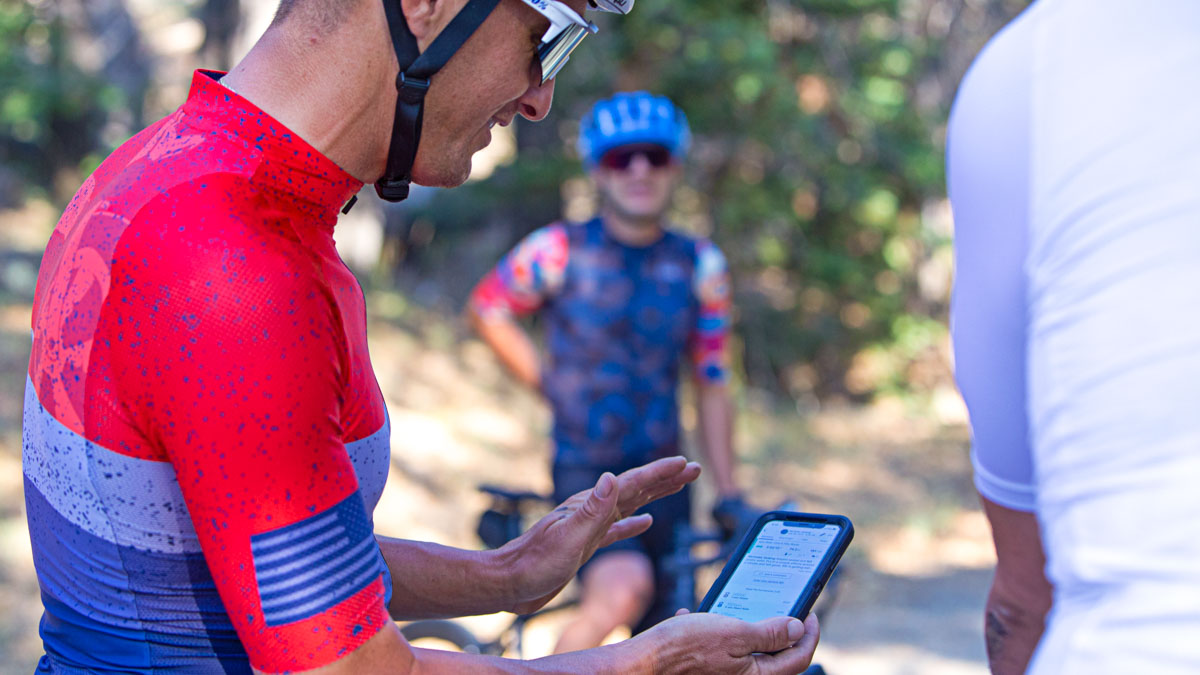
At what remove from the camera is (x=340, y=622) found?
134cm

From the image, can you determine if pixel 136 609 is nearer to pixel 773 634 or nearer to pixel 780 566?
pixel 773 634

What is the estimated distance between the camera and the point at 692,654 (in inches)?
64.2

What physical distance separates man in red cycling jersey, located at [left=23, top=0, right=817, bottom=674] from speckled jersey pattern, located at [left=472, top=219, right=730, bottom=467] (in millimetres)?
2714

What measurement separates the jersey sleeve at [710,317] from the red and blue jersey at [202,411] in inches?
121

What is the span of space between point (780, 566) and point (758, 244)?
10.2m

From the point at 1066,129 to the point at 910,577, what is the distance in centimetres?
744

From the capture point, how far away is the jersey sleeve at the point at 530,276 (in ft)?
15.1

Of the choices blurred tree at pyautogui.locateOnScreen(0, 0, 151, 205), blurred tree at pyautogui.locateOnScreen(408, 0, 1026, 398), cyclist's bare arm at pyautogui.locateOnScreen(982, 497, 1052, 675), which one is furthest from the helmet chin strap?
blurred tree at pyautogui.locateOnScreen(408, 0, 1026, 398)

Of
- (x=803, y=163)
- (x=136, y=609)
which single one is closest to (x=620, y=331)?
(x=136, y=609)

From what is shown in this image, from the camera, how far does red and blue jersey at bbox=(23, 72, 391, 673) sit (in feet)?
4.24

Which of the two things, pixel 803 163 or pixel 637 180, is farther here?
pixel 803 163

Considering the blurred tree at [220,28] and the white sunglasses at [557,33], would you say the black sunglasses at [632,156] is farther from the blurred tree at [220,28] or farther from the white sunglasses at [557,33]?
the blurred tree at [220,28]

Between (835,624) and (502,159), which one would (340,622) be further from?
(502,159)

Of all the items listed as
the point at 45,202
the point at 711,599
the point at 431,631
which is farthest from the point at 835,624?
the point at 45,202
